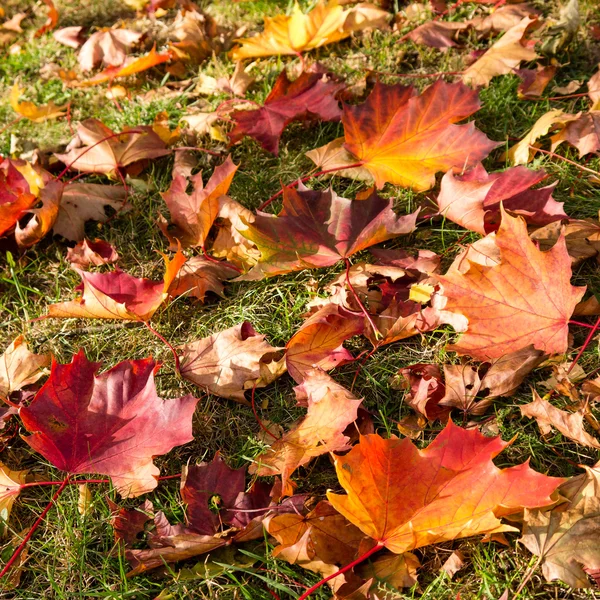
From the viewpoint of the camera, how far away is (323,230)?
1.67m

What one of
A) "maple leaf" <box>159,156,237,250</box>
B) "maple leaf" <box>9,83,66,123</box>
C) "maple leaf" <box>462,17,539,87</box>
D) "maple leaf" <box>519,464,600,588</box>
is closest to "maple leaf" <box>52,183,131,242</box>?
"maple leaf" <box>159,156,237,250</box>

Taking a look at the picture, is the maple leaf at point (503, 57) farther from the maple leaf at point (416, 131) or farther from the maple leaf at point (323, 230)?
the maple leaf at point (323, 230)

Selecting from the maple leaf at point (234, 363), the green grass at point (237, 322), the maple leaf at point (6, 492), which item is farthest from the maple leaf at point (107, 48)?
the maple leaf at point (6, 492)

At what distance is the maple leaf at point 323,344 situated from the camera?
153cm

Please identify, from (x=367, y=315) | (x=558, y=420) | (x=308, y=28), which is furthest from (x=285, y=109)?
(x=558, y=420)

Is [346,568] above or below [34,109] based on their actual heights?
below

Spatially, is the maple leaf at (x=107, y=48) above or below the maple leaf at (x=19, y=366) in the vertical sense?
above

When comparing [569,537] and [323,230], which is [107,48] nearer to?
[323,230]

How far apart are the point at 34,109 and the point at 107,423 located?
1535mm

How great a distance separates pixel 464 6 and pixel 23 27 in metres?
2.08

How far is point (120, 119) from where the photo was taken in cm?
240

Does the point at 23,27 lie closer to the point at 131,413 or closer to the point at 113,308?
the point at 113,308

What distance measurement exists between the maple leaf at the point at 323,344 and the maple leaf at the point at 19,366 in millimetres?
663

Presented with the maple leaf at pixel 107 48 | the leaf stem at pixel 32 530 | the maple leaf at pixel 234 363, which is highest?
the maple leaf at pixel 107 48
